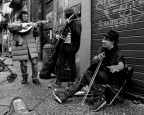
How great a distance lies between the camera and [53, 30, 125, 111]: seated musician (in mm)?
3424

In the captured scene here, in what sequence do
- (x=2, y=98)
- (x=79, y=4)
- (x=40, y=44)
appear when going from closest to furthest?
1. (x=2, y=98)
2. (x=79, y=4)
3. (x=40, y=44)

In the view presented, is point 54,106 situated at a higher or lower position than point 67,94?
lower

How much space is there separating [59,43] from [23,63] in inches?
50.2

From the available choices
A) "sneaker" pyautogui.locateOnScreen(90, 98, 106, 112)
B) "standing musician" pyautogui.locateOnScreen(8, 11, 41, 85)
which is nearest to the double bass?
"standing musician" pyautogui.locateOnScreen(8, 11, 41, 85)

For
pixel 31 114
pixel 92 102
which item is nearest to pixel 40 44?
pixel 92 102

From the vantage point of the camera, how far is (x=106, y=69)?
367 centimetres

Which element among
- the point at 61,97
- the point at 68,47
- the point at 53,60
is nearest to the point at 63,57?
the point at 68,47

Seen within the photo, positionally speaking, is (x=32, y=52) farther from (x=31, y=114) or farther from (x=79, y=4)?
(x=31, y=114)

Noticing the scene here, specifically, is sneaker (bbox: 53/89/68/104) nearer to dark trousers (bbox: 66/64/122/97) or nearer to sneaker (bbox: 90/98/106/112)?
dark trousers (bbox: 66/64/122/97)

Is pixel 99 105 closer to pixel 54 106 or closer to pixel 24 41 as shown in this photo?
pixel 54 106

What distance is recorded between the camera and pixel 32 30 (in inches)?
211

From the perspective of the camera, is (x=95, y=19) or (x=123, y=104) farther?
(x=95, y=19)

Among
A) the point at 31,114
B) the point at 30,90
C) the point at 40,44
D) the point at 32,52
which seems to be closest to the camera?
the point at 31,114

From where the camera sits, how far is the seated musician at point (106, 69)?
3424 millimetres
